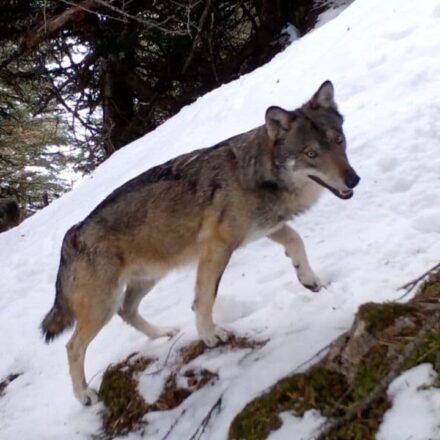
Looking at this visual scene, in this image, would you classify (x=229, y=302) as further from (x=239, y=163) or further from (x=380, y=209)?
(x=380, y=209)

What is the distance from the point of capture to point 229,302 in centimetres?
556

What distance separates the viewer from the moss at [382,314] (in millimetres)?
3602

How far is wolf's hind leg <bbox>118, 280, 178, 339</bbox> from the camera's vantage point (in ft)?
18.2

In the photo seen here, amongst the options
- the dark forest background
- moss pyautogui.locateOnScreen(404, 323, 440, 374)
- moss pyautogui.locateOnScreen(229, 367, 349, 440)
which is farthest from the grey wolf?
moss pyautogui.locateOnScreen(404, 323, 440, 374)

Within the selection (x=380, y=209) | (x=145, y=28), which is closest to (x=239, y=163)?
(x=380, y=209)

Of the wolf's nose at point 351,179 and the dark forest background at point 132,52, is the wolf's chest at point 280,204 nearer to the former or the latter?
the wolf's nose at point 351,179

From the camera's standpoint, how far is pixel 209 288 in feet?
16.0

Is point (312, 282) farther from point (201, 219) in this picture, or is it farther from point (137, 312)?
point (137, 312)

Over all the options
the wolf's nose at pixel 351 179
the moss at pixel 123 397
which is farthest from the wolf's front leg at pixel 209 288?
the wolf's nose at pixel 351 179

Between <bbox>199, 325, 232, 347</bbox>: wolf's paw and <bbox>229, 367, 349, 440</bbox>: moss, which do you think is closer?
<bbox>229, 367, 349, 440</bbox>: moss

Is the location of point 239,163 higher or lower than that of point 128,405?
higher

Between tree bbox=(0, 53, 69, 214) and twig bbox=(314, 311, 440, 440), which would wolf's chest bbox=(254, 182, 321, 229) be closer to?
twig bbox=(314, 311, 440, 440)

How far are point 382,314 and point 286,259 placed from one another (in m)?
2.55

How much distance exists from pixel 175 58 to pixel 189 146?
6873 millimetres
